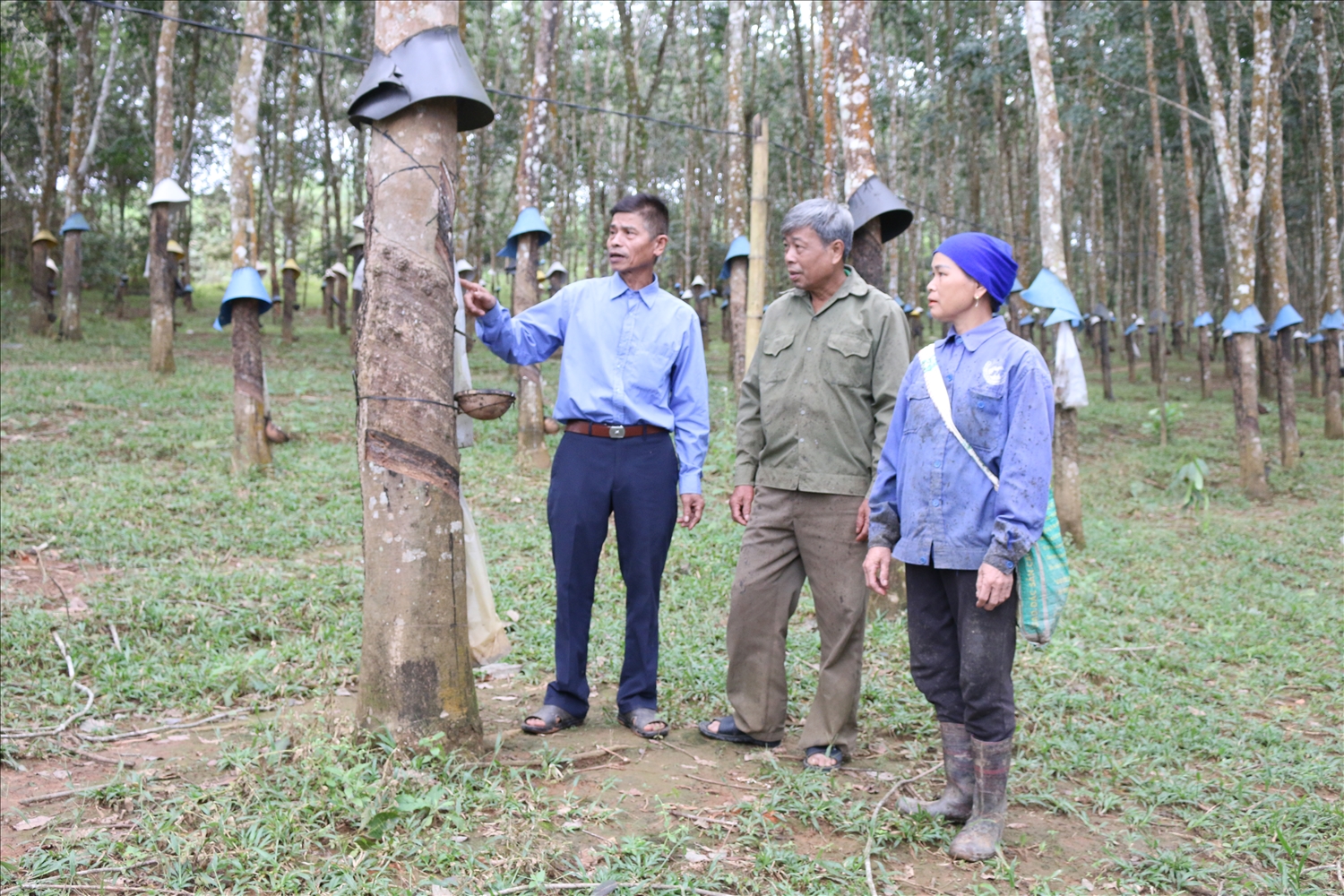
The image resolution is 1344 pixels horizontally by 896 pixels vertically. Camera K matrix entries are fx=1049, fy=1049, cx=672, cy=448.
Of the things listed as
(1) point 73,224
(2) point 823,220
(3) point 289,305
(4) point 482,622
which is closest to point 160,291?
A: (1) point 73,224

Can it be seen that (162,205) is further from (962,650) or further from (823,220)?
(962,650)

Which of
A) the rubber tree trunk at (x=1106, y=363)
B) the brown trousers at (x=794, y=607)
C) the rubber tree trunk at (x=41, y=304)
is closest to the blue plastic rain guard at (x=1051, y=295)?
the brown trousers at (x=794, y=607)

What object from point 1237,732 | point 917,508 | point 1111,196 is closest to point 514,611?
point 917,508

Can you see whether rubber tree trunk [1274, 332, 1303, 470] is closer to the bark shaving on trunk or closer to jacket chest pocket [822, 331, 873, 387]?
jacket chest pocket [822, 331, 873, 387]

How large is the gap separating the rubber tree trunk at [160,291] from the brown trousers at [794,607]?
412 inches

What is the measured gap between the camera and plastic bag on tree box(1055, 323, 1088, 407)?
808 cm

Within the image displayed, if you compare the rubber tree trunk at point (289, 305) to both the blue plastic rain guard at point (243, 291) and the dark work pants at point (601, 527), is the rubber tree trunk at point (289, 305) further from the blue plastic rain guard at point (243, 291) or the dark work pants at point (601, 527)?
the dark work pants at point (601, 527)

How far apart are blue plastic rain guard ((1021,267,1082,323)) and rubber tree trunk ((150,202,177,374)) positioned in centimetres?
939

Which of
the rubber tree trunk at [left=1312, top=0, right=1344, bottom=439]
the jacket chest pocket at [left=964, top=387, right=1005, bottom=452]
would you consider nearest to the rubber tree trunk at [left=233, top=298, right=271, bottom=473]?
the jacket chest pocket at [left=964, top=387, right=1005, bottom=452]

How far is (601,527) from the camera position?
12.2 ft

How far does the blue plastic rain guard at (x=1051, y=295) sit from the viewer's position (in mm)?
7633

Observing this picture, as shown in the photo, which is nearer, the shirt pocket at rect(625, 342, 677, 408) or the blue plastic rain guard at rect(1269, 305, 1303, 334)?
the shirt pocket at rect(625, 342, 677, 408)

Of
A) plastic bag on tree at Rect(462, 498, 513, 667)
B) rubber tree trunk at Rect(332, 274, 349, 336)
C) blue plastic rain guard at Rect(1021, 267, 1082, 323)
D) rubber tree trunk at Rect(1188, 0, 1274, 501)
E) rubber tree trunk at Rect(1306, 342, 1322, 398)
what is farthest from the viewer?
rubber tree trunk at Rect(332, 274, 349, 336)

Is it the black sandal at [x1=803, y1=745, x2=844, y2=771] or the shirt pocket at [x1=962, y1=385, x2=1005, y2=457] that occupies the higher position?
the shirt pocket at [x1=962, y1=385, x2=1005, y2=457]
